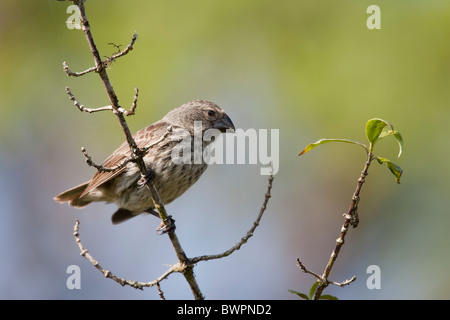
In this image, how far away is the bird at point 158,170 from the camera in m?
5.35

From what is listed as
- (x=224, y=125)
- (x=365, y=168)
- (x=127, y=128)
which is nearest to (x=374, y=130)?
(x=365, y=168)

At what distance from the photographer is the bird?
17.6ft

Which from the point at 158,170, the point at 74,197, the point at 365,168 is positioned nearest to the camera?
the point at 365,168

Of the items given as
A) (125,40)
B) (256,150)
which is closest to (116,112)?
(256,150)

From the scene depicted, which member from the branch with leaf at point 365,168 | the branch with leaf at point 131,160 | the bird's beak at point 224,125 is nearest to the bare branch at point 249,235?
the branch with leaf at point 131,160

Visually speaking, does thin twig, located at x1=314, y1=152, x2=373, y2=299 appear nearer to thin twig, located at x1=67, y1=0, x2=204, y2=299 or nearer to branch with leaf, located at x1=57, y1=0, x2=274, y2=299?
branch with leaf, located at x1=57, y1=0, x2=274, y2=299

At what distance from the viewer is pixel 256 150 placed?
6.05 m

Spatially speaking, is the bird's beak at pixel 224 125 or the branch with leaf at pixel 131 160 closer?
the branch with leaf at pixel 131 160

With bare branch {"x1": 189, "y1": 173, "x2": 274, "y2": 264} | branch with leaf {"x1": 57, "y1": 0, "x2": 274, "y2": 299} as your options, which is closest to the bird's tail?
branch with leaf {"x1": 57, "y1": 0, "x2": 274, "y2": 299}

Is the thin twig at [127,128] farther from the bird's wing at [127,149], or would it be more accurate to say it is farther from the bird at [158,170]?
the bird's wing at [127,149]

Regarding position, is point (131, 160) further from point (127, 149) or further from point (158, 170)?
point (127, 149)

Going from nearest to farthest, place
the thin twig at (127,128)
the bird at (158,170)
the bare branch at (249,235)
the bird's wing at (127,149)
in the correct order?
the thin twig at (127,128), the bare branch at (249,235), the bird at (158,170), the bird's wing at (127,149)

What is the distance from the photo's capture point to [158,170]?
5.34 metres

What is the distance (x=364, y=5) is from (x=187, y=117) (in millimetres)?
2565
